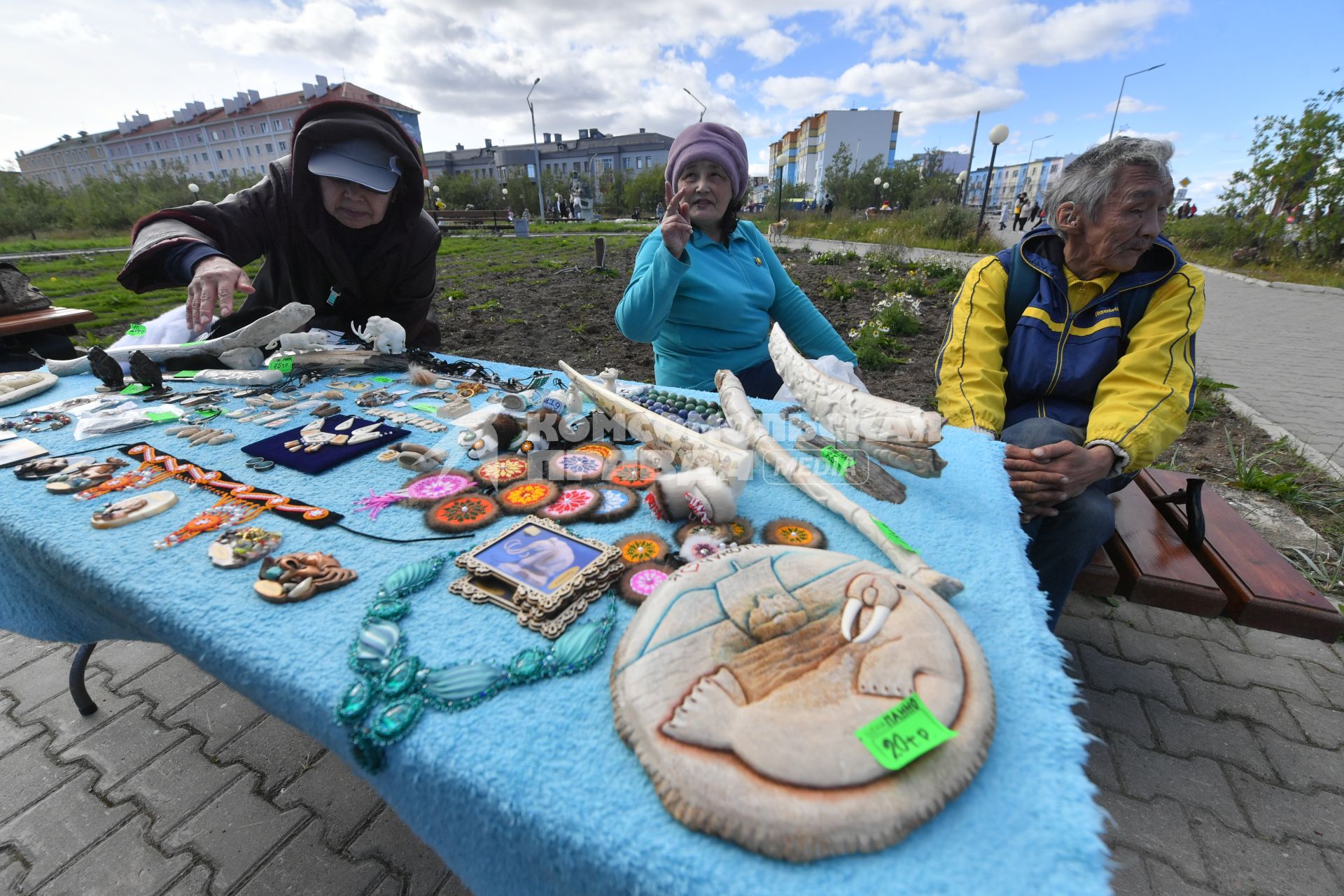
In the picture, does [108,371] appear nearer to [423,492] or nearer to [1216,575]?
[423,492]

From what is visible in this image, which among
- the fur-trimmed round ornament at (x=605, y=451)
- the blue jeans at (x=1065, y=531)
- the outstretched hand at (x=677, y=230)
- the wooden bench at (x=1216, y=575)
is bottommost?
the wooden bench at (x=1216, y=575)

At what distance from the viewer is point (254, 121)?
5175cm

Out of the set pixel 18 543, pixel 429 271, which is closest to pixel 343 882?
pixel 18 543

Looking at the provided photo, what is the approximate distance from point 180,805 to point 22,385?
1.79 metres

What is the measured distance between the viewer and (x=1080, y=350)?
1.94 metres

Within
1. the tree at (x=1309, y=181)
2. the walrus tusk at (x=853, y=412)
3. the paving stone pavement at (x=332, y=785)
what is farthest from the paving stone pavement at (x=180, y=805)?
the tree at (x=1309, y=181)

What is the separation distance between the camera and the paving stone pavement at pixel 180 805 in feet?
5.02

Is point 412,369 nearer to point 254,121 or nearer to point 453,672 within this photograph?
point 453,672

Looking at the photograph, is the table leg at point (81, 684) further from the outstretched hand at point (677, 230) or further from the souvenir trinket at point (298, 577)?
the outstretched hand at point (677, 230)

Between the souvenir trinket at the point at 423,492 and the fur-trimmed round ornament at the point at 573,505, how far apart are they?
0.25 metres

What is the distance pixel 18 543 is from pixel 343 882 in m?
1.19

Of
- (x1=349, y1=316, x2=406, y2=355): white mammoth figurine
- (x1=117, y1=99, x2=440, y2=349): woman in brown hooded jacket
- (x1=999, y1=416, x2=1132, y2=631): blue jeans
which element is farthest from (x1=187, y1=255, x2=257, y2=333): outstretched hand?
(x1=999, y1=416, x2=1132, y2=631): blue jeans

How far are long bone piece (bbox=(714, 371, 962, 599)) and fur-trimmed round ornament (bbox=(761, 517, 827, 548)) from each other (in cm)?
9

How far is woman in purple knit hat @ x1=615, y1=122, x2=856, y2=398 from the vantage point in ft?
7.54
